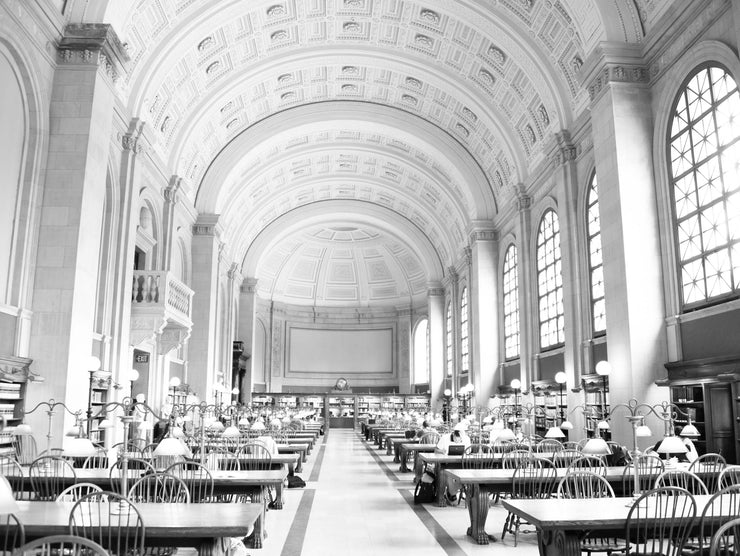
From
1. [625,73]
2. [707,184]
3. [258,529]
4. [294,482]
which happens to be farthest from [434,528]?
[625,73]

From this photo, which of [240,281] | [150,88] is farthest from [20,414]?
[240,281]

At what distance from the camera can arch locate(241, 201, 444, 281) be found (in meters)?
34.7

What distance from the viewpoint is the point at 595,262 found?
16.2m

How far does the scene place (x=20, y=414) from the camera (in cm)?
1081

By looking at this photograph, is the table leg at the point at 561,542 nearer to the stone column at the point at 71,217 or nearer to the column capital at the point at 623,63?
the stone column at the point at 71,217

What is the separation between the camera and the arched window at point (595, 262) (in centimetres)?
1591

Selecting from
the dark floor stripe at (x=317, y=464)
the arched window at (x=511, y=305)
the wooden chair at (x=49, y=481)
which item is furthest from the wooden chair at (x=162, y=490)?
the arched window at (x=511, y=305)

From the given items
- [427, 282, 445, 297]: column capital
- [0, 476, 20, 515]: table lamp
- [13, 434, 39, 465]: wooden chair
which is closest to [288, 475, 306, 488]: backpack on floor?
[13, 434, 39, 465]: wooden chair

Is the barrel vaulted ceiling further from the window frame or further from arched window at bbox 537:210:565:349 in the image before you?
arched window at bbox 537:210:565:349

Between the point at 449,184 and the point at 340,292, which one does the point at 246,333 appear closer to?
the point at 340,292

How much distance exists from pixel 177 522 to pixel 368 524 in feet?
15.8

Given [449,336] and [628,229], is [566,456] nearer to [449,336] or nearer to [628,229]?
[628,229]

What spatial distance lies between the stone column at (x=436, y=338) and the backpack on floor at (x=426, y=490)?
82.0 feet

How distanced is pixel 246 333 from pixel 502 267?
15.7 meters
